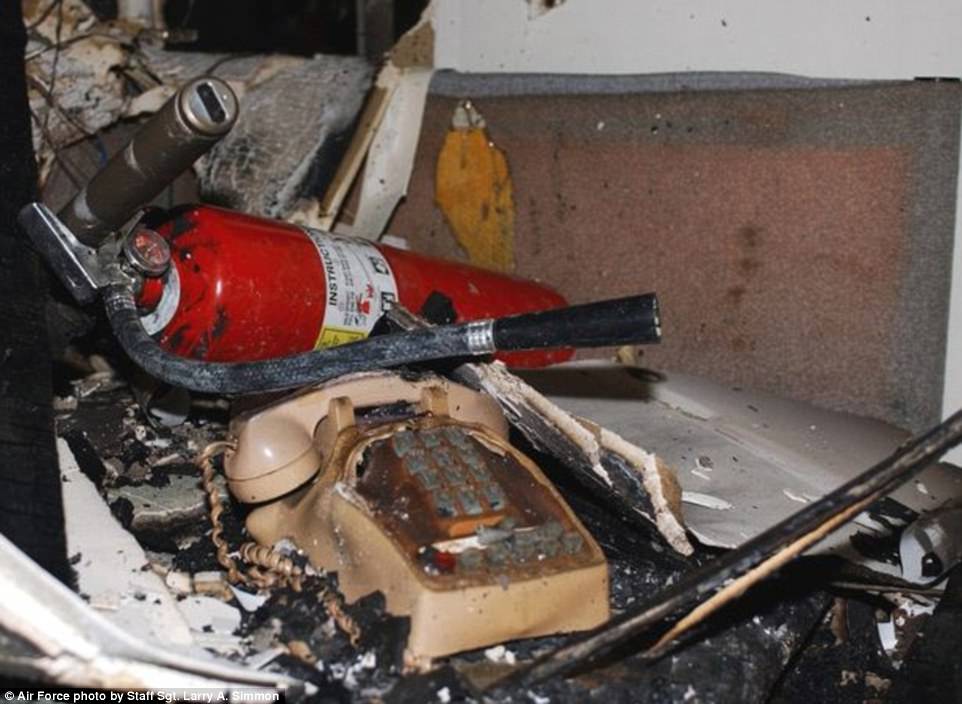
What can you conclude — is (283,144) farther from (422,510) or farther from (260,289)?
(422,510)

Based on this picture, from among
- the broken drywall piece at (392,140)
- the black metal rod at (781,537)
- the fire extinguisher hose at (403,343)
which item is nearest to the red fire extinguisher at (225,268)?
the fire extinguisher hose at (403,343)

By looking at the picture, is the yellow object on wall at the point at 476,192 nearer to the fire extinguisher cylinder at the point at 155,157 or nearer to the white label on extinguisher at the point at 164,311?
the white label on extinguisher at the point at 164,311

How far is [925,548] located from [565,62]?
1135 millimetres

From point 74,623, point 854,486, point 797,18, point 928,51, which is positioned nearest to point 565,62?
point 797,18

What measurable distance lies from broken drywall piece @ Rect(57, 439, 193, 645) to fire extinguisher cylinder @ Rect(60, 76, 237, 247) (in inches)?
11.7

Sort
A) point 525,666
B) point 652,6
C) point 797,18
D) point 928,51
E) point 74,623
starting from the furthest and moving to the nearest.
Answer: point 652,6
point 797,18
point 928,51
point 525,666
point 74,623

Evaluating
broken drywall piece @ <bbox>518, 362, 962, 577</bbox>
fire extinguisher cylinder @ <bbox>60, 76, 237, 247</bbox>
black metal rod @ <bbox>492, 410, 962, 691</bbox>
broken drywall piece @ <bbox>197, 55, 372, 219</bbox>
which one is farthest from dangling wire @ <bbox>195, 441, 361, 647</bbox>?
broken drywall piece @ <bbox>197, 55, 372, 219</bbox>

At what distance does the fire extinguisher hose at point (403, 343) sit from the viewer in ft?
3.15

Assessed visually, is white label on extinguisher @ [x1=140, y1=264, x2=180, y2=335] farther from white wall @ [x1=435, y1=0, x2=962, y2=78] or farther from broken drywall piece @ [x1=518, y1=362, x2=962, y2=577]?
white wall @ [x1=435, y1=0, x2=962, y2=78]

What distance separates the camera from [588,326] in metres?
0.98

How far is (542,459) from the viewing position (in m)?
1.34

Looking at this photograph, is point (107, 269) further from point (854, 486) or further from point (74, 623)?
point (854, 486)

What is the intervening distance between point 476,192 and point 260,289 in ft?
2.63

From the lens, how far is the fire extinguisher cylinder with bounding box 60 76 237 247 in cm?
114
